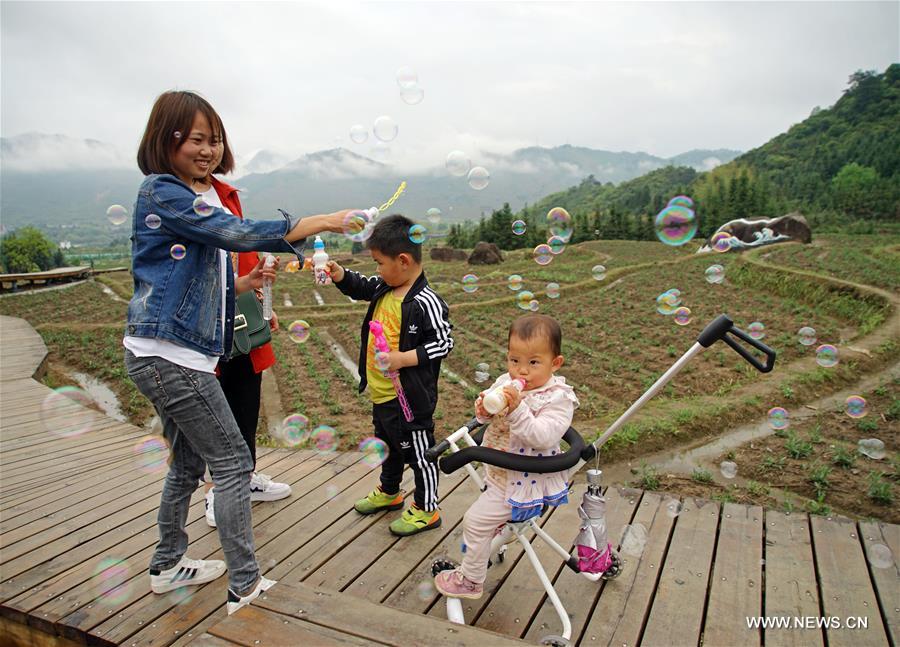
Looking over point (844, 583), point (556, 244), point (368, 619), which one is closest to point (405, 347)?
point (368, 619)

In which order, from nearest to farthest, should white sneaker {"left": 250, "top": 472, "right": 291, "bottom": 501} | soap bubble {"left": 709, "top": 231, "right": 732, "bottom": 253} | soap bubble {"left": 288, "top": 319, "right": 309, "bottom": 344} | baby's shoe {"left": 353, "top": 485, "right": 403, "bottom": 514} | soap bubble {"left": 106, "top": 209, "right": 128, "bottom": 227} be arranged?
1. baby's shoe {"left": 353, "top": 485, "right": 403, "bottom": 514}
2. white sneaker {"left": 250, "top": 472, "right": 291, "bottom": 501}
3. soap bubble {"left": 106, "top": 209, "right": 128, "bottom": 227}
4. soap bubble {"left": 288, "top": 319, "right": 309, "bottom": 344}
5. soap bubble {"left": 709, "top": 231, "right": 732, "bottom": 253}

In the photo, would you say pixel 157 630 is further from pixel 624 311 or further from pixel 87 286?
pixel 87 286

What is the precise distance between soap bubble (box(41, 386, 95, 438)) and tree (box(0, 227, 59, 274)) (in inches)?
2046

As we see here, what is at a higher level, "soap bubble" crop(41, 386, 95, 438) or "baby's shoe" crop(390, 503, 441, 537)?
"baby's shoe" crop(390, 503, 441, 537)

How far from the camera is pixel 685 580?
9.61ft

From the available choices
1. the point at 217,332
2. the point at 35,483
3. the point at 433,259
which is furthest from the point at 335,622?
the point at 433,259

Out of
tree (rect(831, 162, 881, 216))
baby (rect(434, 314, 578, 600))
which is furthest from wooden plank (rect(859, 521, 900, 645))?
tree (rect(831, 162, 881, 216))

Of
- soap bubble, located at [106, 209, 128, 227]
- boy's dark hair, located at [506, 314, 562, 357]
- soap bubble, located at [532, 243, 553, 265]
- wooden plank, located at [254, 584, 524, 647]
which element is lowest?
wooden plank, located at [254, 584, 524, 647]

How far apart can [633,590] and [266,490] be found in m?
2.69

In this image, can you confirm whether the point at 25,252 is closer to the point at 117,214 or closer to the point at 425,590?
the point at 117,214

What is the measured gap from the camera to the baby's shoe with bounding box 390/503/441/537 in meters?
3.44

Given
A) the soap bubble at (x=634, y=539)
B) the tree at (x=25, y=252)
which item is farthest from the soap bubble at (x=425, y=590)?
the tree at (x=25, y=252)

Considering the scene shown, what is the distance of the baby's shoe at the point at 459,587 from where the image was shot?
105 inches

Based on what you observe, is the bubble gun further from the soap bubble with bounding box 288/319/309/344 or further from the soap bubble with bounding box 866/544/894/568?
Answer: the soap bubble with bounding box 866/544/894/568
